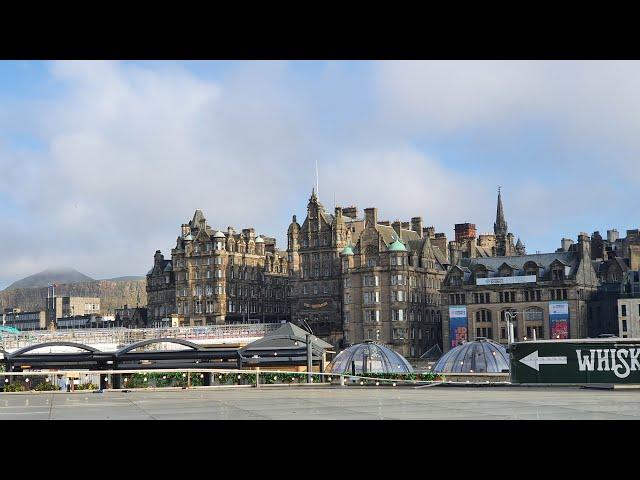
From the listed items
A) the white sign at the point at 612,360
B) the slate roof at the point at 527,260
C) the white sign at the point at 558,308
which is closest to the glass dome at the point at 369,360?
the white sign at the point at 558,308

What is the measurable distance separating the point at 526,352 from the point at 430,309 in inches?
4054

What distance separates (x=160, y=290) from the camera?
167750 millimetres

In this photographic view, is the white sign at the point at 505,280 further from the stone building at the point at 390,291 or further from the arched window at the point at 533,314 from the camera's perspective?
the stone building at the point at 390,291

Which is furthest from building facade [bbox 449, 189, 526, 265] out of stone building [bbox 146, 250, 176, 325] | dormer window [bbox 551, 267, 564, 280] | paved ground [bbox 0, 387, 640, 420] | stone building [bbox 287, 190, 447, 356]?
paved ground [bbox 0, 387, 640, 420]

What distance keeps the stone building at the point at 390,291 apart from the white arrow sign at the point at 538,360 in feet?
310

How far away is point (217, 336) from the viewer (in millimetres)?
135625

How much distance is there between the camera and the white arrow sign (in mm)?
36594

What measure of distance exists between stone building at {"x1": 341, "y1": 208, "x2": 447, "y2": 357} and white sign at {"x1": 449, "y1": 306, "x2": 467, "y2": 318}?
6.56 metres

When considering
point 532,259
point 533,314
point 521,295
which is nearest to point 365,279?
point 521,295

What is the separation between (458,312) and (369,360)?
45.0 meters

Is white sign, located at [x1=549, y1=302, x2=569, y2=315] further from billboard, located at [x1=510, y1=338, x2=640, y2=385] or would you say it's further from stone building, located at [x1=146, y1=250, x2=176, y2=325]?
billboard, located at [x1=510, y1=338, x2=640, y2=385]

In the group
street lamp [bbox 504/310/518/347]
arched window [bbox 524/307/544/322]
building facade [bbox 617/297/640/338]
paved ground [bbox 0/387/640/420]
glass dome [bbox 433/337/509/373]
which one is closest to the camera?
paved ground [bbox 0/387/640/420]

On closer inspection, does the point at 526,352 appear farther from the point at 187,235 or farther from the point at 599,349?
the point at 187,235
